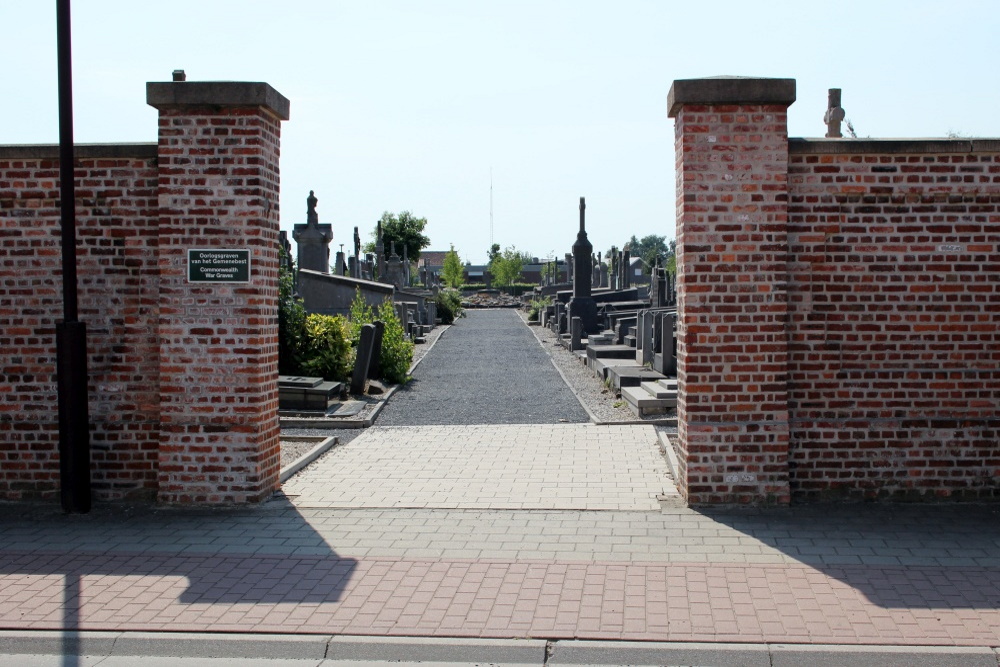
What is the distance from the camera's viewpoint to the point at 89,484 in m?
7.71

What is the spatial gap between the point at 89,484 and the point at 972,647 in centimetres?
637

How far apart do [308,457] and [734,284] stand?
470 cm

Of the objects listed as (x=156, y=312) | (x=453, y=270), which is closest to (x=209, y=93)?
(x=156, y=312)

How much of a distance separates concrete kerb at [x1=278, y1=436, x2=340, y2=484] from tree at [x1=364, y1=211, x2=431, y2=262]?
79.9 m

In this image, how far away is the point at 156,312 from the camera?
7.92 metres

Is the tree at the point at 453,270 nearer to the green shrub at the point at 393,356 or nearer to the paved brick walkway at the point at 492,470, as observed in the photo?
the green shrub at the point at 393,356

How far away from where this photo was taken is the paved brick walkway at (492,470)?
314 inches

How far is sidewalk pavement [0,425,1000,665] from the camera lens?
16.8 feet

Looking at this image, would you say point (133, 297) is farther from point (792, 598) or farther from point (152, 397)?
point (792, 598)

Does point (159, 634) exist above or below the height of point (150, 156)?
below

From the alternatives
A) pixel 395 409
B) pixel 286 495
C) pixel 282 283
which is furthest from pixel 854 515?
pixel 282 283

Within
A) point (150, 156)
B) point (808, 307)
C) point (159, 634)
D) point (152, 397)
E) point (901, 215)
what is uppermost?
point (150, 156)

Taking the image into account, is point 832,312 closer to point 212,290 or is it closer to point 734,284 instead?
point 734,284

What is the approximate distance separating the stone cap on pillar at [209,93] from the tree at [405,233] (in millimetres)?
82867
